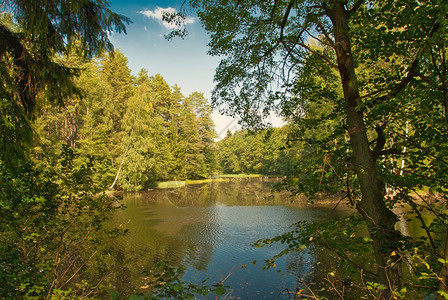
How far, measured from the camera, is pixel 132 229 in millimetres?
13297

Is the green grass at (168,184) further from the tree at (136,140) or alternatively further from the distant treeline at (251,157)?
the distant treeline at (251,157)

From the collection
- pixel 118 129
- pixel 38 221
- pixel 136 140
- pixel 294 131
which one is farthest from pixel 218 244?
pixel 118 129

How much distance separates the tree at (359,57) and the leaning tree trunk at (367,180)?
12 mm

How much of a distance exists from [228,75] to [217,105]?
68 centimetres

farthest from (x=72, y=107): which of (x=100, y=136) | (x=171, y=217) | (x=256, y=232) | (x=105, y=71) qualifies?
(x=256, y=232)

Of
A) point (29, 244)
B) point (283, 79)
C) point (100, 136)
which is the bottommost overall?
point (29, 244)

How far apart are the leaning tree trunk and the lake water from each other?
74cm

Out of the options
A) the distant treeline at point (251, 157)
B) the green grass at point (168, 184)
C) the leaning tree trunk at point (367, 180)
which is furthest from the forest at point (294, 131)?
the distant treeline at point (251, 157)

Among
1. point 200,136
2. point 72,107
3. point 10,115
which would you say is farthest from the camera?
point 200,136

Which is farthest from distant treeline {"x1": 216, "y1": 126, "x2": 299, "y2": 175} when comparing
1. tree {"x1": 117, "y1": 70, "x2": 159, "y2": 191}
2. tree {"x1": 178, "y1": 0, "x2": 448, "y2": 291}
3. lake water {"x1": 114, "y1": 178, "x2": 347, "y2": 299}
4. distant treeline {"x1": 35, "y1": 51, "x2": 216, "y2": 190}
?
tree {"x1": 178, "y1": 0, "x2": 448, "y2": 291}

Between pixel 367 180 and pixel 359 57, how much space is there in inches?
95.2

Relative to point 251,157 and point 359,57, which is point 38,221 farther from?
point 251,157

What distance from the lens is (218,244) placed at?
37.1 ft

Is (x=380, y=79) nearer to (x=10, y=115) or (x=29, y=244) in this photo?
(x=10, y=115)
